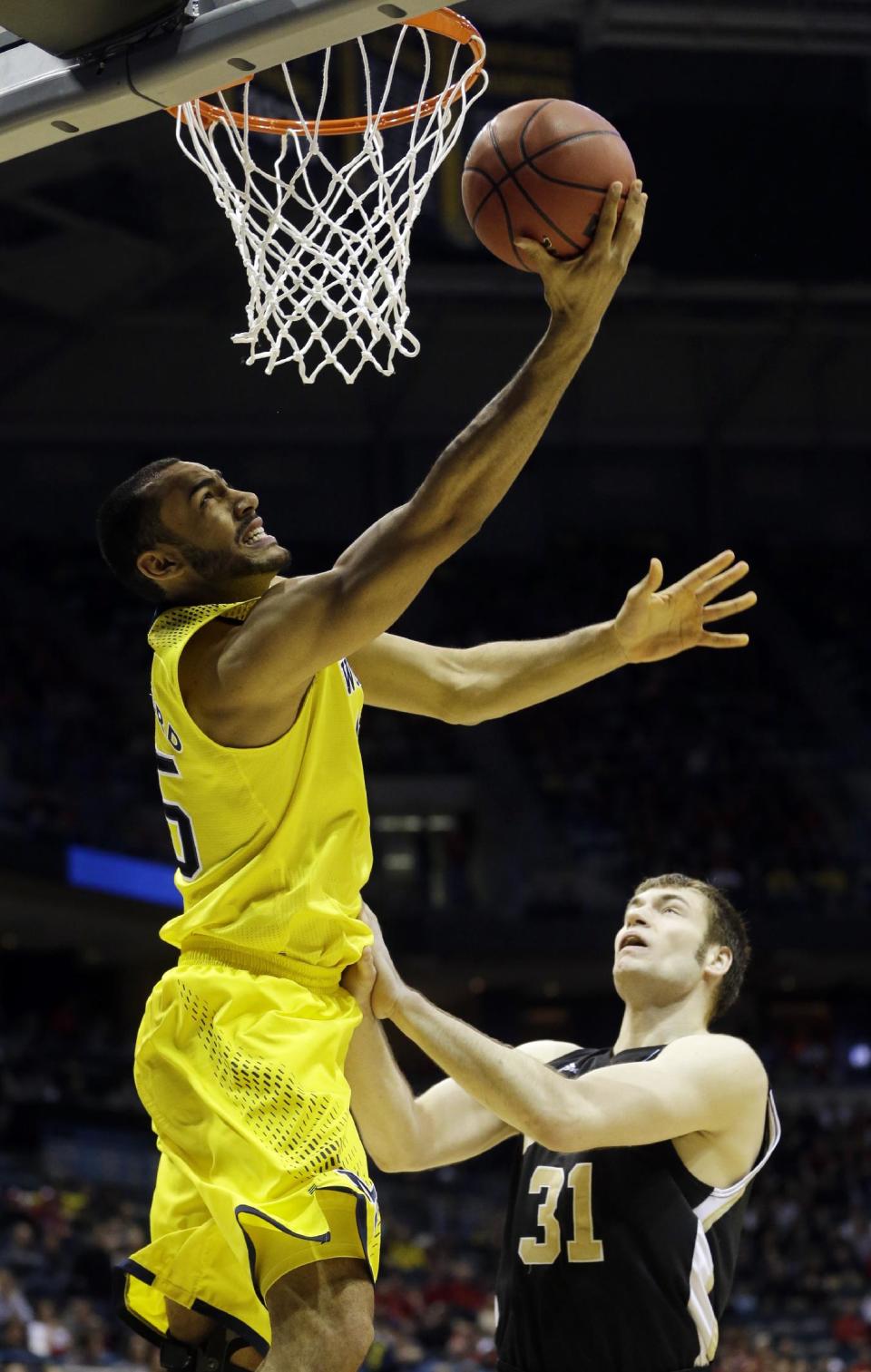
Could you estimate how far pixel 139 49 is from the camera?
2963 millimetres

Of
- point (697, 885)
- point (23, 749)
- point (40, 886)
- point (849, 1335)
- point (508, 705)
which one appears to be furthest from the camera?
point (23, 749)

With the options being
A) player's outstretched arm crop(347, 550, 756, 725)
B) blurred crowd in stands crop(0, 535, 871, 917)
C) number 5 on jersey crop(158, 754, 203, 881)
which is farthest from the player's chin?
blurred crowd in stands crop(0, 535, 871, 917)

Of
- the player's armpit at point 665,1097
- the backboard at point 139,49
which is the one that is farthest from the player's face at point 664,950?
the backboard at point 139,49

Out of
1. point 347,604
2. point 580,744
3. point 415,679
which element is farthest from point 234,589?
point 580,744

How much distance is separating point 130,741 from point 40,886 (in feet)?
8.01

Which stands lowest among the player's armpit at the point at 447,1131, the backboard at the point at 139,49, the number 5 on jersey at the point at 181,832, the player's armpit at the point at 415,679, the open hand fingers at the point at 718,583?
the player's armpit at the point at 447,1131

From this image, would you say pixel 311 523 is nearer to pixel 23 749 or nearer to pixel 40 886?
pixel 23 749

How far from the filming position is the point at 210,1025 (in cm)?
291

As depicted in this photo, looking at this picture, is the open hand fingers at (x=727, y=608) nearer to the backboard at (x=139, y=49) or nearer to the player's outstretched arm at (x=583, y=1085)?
the player's outstretched arm at (x=583, y=1085)

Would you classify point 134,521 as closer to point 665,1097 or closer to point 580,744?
point 665,1097

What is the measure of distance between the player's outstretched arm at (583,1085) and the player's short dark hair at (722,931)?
0.25m

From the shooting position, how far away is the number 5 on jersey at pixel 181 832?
3.02 meters

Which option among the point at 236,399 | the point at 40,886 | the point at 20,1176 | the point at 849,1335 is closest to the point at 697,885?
the point at 849,1335

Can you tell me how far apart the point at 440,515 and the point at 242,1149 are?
1062 mm
